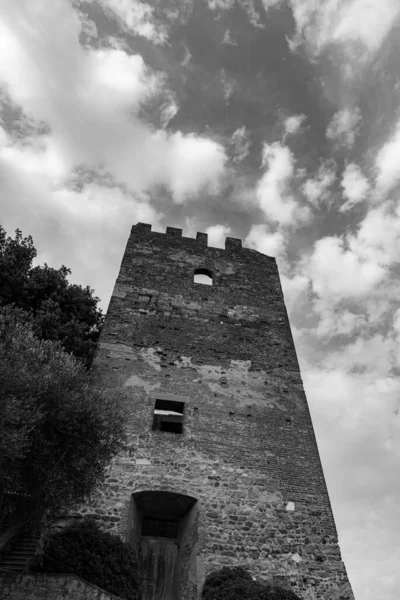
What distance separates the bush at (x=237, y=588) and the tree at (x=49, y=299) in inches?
286

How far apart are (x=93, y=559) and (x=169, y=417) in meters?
3.99

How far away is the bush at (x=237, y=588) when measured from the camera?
28.5 feet

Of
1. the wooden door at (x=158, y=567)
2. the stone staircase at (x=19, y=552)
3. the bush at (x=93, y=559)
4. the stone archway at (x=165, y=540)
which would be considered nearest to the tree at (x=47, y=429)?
the bush at (x=93, y=559)

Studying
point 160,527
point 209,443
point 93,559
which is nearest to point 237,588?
point 93,559

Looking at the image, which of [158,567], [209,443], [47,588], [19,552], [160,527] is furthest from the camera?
[160,527]

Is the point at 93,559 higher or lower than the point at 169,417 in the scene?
lower

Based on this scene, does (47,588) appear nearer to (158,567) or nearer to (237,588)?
(237,588)

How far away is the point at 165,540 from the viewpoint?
11.5 meters

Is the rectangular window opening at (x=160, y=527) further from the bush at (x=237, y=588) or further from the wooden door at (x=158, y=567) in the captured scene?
the bush at (x=237, y=588)

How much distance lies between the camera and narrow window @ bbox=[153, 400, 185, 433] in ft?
38.7

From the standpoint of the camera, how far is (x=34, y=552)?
9125 millimetres

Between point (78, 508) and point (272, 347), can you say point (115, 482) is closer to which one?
point (78, 508)

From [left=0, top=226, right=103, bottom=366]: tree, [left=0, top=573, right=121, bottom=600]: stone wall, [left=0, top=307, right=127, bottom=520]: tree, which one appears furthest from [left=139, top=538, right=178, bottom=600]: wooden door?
[left=0, top=226, right=103, bottom=366]: tree

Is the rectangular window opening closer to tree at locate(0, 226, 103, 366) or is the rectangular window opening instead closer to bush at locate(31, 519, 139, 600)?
bush at locate(31, 519, 139, 600)
